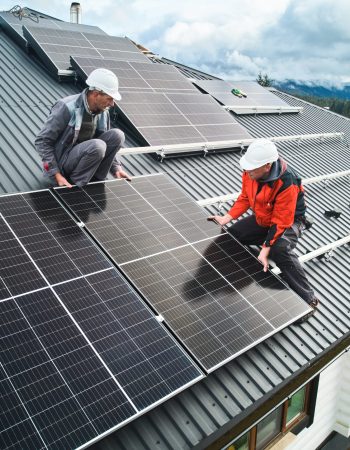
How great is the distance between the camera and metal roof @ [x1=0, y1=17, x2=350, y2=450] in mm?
5340

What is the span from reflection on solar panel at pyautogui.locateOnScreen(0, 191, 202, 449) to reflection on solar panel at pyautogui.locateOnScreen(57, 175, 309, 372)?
13.8 inches

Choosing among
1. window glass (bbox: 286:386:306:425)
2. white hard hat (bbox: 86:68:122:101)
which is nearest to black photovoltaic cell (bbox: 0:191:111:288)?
white hard hat (bbox: 86:68:122:101)

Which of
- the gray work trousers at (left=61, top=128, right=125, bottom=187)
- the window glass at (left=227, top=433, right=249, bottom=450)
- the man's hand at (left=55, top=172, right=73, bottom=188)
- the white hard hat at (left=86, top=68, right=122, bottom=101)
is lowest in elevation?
the window glass at (left=227, top=433, right=249, bottom=450)

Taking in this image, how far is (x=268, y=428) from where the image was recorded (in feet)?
27.2

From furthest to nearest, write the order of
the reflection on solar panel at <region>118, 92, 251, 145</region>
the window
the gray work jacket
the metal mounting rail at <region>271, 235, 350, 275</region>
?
the reflection on solar panel at <region>118, 92, 251, 145</region> → the metal mounting rail at <region>271, 235, 350, 275</region> → the window → the gray work jacket

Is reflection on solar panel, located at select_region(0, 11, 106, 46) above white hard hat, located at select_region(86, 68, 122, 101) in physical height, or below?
below

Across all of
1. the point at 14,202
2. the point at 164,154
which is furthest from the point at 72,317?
the point at 164,154

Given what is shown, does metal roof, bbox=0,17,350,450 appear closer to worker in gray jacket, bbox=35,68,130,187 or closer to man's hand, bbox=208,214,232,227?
worker in gray jacket, bbox=35,68,130,187

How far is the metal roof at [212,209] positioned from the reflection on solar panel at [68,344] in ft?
2.04

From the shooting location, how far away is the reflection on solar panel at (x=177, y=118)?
1182 cm

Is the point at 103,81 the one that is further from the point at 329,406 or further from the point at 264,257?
the point at 329,406

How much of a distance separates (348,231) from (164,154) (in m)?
5.23

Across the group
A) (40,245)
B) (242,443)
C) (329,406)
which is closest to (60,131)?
(40,245)

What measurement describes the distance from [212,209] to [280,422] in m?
4.72
